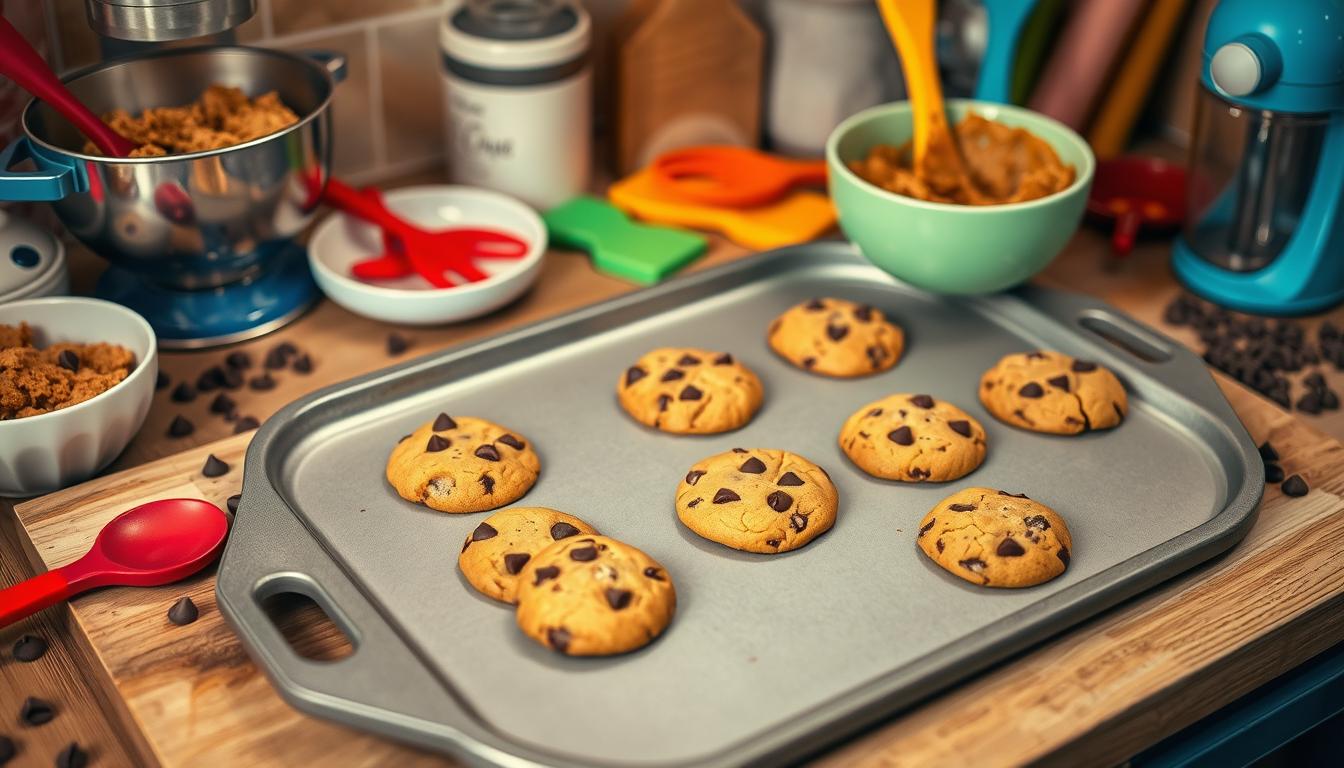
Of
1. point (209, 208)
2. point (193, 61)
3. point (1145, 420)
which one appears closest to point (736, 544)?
point (1145, 420)

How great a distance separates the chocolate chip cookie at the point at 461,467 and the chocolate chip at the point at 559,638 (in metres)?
0.17

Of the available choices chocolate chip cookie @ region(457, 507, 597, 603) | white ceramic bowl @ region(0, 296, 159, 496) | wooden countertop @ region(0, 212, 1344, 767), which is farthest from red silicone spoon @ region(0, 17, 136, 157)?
chocolate chip cookie @ region(457, 507, 597, 603)

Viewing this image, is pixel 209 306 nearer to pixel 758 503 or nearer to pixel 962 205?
pixel 758 503

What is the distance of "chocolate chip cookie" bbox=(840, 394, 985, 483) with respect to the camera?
0.98 metres

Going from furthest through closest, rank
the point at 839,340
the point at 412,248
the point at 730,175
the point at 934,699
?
the point at 730,175
the point at 412,248
the point at 839,340
the point at 934,699

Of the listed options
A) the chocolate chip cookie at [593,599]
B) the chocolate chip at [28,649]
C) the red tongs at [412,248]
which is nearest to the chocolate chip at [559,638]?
the chocolate chip cookie at [593,599]

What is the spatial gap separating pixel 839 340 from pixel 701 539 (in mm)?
283

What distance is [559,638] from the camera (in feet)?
2.66

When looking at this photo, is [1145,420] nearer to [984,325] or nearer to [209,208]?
[984,325]

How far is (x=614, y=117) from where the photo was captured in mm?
1454

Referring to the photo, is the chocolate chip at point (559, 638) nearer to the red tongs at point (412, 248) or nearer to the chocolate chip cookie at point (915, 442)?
the chocolate chip cookie at point (915, 442)

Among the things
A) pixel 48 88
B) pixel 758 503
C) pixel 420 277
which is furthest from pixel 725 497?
pixel 48 88

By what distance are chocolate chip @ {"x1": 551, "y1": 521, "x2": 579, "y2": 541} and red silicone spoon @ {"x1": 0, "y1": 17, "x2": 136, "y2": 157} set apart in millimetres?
502

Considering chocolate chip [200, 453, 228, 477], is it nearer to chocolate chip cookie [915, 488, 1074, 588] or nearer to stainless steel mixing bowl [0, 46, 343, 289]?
stainless steel mixing bowl [0, 46, 343, 289]
